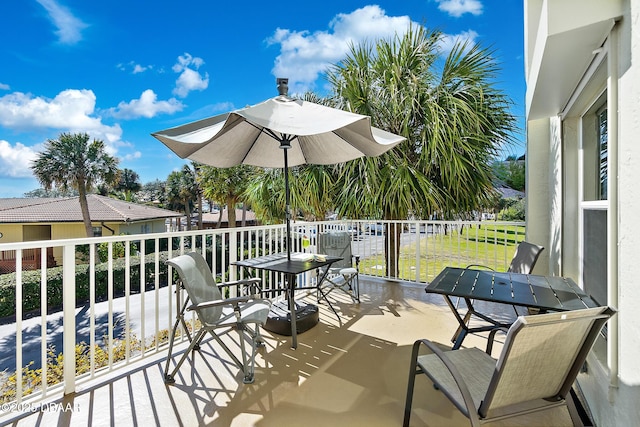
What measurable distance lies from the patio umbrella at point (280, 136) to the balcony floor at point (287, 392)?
1.25 metres

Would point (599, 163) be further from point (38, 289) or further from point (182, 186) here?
point (182, 186)

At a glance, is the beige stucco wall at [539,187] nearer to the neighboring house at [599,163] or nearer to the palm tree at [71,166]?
the neighboring house at [599,163]

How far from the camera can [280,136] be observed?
12.5 ft

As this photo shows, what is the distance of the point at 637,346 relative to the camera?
4.70 feet

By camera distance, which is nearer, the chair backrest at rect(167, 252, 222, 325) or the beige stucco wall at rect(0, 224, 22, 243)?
the chair backrest at rect(167, 252, 222, 325)

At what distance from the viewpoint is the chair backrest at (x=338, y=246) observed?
4.90 meters

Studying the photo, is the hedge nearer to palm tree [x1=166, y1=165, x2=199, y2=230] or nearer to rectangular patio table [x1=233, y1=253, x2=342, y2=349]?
rectangular patio table [x1=233, y1=253, x2=342, y2=349]

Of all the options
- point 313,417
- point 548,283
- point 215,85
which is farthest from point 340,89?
point 215,85

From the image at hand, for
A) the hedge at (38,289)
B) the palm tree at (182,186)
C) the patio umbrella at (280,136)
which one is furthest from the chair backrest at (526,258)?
the palm tree at (182,186)

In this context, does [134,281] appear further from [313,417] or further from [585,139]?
[585,139]

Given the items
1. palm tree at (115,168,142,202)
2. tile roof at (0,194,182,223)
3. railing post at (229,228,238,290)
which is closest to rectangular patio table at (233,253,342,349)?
railing post at (229,228,238,290)

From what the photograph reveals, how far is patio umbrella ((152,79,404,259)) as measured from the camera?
8.66 ft

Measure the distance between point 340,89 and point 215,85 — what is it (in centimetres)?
3402

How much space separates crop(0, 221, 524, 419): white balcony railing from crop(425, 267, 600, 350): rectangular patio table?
2.23m
